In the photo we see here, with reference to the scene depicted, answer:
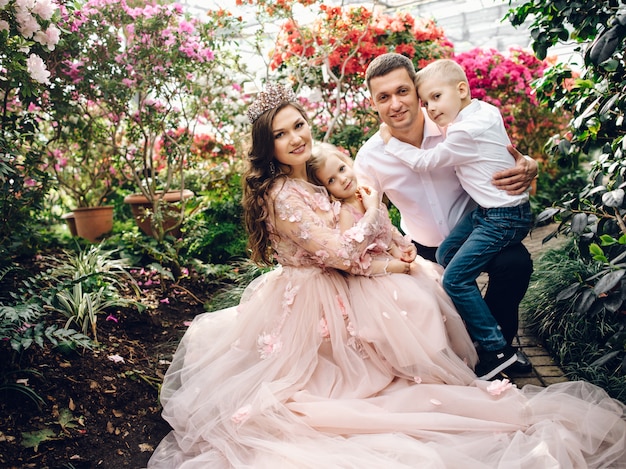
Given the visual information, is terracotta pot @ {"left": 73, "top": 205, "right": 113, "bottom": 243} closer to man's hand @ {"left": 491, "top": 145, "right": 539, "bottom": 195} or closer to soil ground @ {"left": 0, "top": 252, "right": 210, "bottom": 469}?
soil ground @ {"left": 0, "top": 252, "right": 210, "bottom": 469}

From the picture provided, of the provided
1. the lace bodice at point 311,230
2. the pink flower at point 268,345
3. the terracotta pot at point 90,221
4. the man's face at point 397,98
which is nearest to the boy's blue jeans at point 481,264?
the lace bodice at point 311,230

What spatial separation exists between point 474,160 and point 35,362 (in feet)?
8.57

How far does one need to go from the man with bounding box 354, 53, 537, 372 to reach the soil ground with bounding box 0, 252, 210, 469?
5.82ft

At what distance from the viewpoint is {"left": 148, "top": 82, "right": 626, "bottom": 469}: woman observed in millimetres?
2125

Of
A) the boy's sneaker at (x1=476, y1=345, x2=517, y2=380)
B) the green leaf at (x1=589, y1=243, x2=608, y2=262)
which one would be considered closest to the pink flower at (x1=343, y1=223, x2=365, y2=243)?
the boy's sneaker at (x1=476, y1=345, x2=517, y2=380)

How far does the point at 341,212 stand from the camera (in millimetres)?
2889

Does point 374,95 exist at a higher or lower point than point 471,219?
higher

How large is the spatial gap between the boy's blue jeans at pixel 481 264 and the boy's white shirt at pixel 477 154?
0.08 meters

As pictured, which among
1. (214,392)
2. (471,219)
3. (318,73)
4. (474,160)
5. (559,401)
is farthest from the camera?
(318,73)

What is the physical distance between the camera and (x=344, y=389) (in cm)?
255

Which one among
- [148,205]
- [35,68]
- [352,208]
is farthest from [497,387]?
[148,205]

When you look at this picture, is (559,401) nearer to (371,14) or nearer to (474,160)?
(474,160)

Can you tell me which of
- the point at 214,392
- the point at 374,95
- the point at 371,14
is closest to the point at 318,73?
the point at 371,14

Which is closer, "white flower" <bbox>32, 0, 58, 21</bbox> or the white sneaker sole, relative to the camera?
the white sneaker sole
